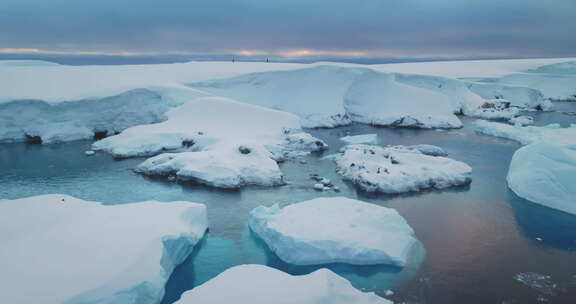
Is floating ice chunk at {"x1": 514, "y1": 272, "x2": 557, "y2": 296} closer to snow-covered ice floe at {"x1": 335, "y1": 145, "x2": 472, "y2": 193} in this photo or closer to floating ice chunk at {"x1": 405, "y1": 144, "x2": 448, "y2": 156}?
snow-covered ice floe at {"x1": 335, "y1": 145, "x2": 472, "y2": 193}

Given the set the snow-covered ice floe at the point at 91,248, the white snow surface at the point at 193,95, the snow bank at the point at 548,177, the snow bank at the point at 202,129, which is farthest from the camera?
the white snow surface at the point at 193,95

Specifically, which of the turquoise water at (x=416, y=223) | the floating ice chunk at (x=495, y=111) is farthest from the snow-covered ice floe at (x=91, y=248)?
the floating ice chunk at (x=495, y=111)

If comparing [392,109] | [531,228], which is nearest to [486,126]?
[392,109]

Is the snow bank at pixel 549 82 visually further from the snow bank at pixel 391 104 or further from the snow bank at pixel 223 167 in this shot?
the snow bank at pixel 223 167

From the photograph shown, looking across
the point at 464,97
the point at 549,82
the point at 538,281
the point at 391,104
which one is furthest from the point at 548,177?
the point at 549,82

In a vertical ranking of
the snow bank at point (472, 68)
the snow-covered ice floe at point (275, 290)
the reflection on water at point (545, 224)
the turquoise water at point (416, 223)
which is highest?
the snow bank at point (472, 68)

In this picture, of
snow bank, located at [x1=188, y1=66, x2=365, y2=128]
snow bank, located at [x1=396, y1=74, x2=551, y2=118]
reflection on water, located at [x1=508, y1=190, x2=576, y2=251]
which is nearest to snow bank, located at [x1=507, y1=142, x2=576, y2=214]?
reflection on water, located at [x1=508, y1=190, x2=576, y2=251]
